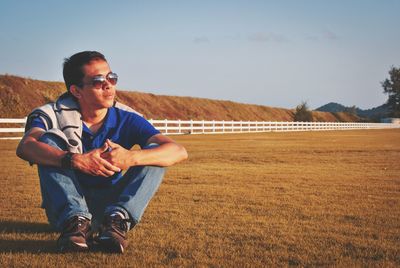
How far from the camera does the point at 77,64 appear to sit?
3.53 meters

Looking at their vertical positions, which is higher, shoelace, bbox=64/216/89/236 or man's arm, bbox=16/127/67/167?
man's arm, bbox=16/127/67/167

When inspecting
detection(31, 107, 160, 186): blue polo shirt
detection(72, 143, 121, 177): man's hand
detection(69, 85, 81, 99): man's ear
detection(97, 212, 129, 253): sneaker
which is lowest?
detection(97, 212, 129, 253): sneaker

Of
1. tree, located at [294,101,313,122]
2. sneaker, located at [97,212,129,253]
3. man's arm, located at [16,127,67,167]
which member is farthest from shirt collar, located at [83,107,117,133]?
tree, located at [294,101,313,122]

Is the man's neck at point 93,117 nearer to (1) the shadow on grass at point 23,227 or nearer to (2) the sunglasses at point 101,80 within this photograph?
(2) the sunglasses at point 101,80

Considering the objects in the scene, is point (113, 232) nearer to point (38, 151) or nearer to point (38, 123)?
point (38, 151)

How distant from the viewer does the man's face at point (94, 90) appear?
3459mm

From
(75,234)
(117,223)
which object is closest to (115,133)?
(117,223)

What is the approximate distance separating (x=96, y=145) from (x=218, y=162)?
7.95m

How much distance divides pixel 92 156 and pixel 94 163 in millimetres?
49

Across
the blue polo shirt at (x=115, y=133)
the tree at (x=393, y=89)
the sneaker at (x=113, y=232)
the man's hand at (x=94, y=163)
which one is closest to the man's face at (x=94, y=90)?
the blue polo shirt at (x=115, y=133)

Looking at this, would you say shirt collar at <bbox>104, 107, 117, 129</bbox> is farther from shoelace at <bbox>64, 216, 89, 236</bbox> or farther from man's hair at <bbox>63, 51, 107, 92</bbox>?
shoelace at <bbox>64, 216, 89, 236</bbox>

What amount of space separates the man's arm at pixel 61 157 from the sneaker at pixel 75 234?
342 mm

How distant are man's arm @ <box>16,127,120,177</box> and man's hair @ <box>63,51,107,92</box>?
1.82 ft

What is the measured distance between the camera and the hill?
37.5m
